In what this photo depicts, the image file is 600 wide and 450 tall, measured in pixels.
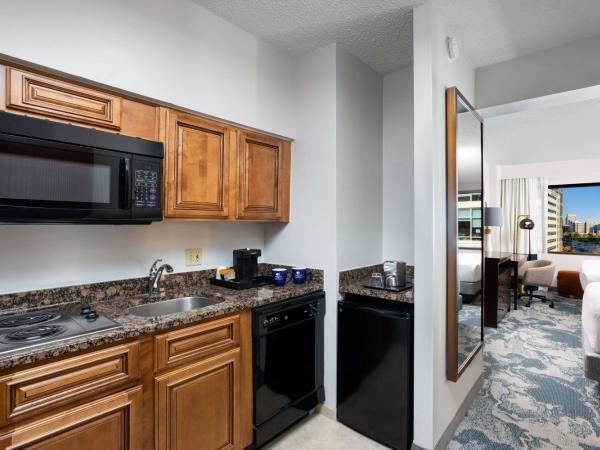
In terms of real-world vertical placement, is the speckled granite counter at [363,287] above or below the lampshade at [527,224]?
below

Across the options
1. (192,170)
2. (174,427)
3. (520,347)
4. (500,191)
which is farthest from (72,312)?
(500,191)

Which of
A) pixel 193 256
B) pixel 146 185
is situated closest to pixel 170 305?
pixel 193 256

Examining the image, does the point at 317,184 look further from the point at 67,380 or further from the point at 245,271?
the point at 67,380

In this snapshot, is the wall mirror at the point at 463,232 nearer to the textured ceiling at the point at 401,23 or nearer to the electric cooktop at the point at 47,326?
the textured ceiling at the point at 401,23

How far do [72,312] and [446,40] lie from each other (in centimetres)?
255

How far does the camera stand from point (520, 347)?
3.58 metres

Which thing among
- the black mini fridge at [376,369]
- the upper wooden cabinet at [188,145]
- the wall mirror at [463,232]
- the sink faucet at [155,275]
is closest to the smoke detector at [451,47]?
the wall mirror at [463,232]

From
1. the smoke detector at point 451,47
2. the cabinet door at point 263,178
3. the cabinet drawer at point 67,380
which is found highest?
the smoke detector at point 451,47

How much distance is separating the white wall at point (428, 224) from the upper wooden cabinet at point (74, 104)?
1.48 meters

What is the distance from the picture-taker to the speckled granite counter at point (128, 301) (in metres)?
1.20

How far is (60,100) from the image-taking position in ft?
4.80

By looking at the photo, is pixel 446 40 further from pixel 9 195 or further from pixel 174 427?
pixel 174 427

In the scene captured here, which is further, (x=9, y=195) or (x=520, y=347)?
(x=520, y=347)

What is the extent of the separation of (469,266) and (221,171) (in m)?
1.80
